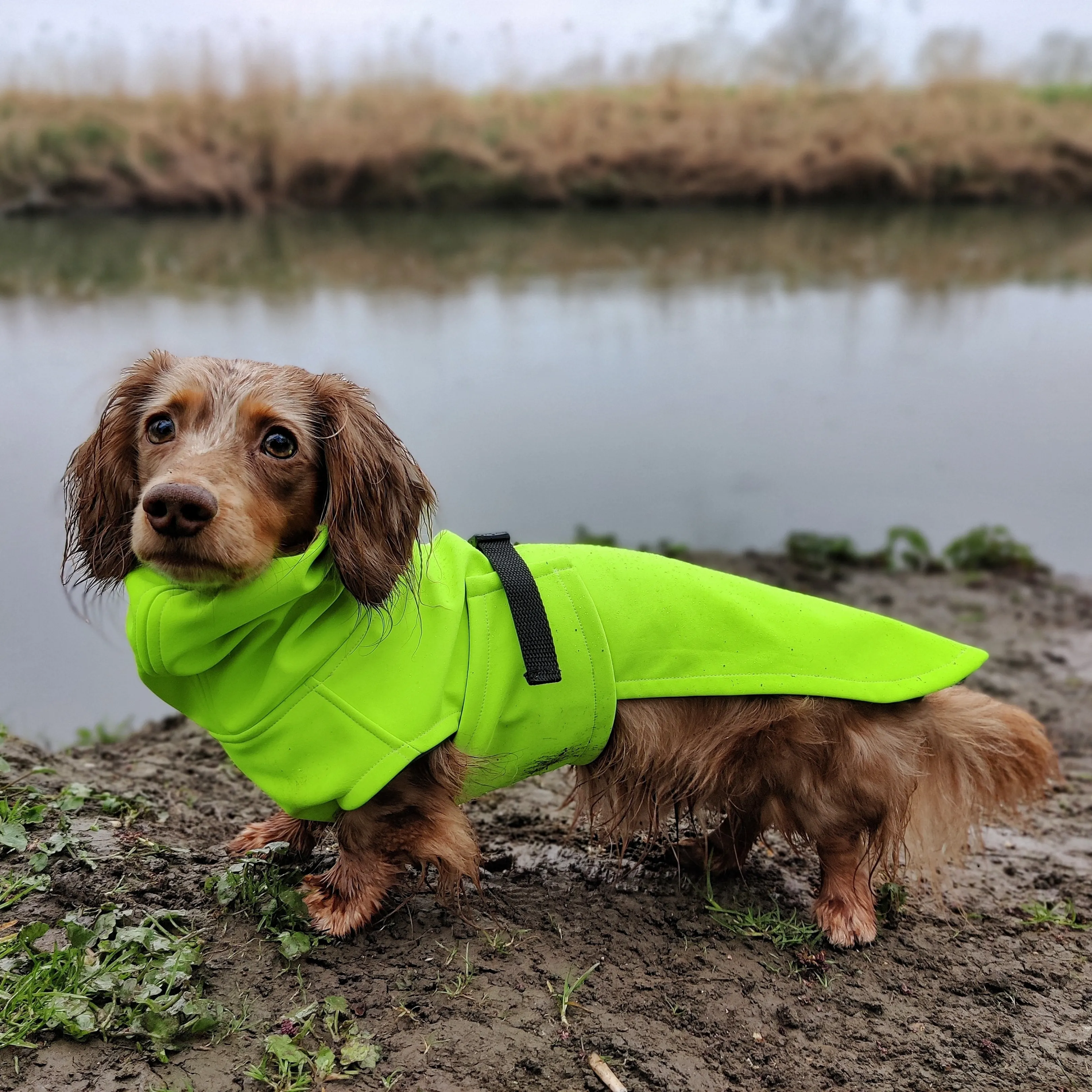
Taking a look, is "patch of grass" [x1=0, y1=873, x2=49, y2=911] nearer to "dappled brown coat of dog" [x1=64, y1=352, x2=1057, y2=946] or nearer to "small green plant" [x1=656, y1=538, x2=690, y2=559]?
"dappled brown coat of dog" [x1=64, y1=352, x2=1057, y2=946]

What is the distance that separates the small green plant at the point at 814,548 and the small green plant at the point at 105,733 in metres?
4.54

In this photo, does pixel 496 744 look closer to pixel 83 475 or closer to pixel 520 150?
pixel 83 475

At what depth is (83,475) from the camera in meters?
2.40

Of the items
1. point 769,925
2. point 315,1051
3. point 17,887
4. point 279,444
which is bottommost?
point 769,925

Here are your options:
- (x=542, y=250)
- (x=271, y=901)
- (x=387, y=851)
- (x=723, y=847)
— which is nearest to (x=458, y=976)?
(x=387, y=851)

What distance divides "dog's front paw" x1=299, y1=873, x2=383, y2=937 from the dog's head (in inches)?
37.9

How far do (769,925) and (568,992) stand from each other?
79cm

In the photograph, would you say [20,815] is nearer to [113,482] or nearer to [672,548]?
[113,482]

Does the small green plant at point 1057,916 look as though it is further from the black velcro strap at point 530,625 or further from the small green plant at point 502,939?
the black velcro strap at point 530,625

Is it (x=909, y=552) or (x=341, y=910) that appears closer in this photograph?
(x=341, y=910)

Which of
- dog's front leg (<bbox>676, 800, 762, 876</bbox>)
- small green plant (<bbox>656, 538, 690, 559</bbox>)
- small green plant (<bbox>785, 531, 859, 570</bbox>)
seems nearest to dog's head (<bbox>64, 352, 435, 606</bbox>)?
dog's front leg (<bbox>676, 800, 762, 876</bbox>)

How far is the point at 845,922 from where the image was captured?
2.72 metres

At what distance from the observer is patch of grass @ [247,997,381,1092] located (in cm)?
195

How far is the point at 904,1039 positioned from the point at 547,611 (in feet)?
5.11
